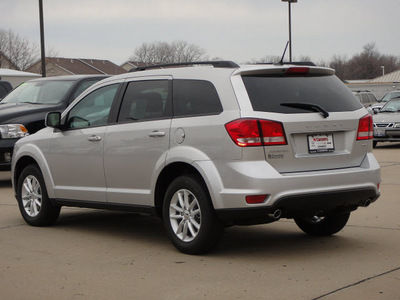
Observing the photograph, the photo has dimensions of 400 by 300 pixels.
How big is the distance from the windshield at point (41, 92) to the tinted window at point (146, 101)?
19.4 feet

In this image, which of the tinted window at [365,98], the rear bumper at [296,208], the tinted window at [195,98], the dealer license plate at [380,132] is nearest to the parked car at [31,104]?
the tinted window at [195,98]

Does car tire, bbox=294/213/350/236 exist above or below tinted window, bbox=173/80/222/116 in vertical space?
below

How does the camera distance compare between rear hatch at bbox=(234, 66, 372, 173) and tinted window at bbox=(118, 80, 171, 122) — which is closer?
rear hatch at bbox=(234, 66, 372, 173)

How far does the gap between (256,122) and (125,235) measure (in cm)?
248

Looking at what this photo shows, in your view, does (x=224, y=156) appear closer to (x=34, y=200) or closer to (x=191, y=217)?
(x=191, y=217)

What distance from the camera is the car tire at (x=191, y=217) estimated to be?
6607 mm

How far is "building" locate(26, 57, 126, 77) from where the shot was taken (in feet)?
A: 304

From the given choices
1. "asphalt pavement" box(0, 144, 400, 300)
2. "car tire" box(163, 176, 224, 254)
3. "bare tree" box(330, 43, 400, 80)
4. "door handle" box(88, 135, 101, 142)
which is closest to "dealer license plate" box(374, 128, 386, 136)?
"asphalt pavement" box(0, 144, 400, 300)

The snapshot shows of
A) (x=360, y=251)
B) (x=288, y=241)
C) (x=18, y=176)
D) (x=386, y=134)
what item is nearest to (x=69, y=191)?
(x=18, y=176)

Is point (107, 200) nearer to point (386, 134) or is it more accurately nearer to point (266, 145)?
point (266, 145)

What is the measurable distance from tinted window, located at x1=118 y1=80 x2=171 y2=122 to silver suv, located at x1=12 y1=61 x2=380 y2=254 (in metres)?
0.01

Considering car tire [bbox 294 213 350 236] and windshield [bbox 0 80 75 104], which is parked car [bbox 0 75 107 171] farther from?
car tire [bbox 294 213 350 236]

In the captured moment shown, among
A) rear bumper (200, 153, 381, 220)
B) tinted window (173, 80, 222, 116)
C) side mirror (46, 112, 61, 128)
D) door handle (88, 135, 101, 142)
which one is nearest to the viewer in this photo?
rear bumper (200, 153, 381, 220)

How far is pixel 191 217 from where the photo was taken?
22.3 feet
